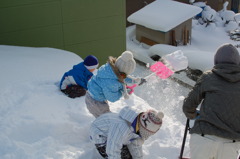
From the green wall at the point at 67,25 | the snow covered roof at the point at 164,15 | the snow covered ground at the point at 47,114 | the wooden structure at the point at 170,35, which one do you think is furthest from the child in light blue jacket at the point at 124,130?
the wooden structure at the point at 170,35

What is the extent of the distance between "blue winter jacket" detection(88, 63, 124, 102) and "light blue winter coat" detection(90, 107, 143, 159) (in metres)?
0.53

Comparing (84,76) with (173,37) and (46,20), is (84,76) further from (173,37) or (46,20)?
(173,37)

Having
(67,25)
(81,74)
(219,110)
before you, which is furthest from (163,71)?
(67,25)

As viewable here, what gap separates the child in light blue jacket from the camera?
10.4ft

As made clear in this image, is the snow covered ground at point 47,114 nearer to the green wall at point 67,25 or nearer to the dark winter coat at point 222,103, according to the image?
the green wall at point 67,25

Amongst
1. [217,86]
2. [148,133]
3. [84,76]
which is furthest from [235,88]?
[84,76]

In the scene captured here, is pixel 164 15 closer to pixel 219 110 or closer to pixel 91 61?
pixel 91 61

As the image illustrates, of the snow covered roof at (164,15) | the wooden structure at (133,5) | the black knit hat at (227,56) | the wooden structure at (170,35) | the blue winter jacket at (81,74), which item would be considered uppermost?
the black knit hat at (227,56)

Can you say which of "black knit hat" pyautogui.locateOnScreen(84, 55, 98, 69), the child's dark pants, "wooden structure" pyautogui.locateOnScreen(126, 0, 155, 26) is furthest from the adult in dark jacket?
"wooden structure" pyautogui.locateOnScreen(126, 0, 155, 26)

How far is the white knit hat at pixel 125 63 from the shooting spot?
12.5 feet

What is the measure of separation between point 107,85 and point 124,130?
76 cm

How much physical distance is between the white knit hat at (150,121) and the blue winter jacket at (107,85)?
746 mm

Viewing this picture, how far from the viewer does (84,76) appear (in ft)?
16.8

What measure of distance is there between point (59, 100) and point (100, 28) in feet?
12.8
